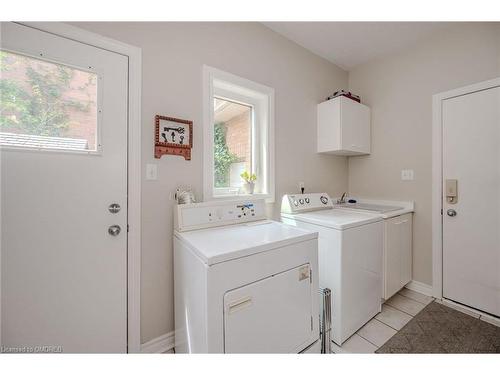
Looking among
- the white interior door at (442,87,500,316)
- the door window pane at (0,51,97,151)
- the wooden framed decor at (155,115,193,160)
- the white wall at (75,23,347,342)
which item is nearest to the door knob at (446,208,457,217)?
the white interior door at (442,87,500,316)

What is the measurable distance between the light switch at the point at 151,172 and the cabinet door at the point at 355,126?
1.84 m

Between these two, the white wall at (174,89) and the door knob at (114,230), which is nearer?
the door knob at (114,230)

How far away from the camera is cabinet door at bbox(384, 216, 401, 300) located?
1940 millimetres

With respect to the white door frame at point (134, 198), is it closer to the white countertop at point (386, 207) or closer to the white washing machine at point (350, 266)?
the white washing machine at point (350, 266)

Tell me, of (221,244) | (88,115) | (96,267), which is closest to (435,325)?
(221,244)

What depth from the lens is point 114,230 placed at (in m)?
1.31

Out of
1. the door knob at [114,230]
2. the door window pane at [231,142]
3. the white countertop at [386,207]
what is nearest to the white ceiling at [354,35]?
the door window pane at [231,142]

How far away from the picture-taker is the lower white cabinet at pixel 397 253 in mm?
1948

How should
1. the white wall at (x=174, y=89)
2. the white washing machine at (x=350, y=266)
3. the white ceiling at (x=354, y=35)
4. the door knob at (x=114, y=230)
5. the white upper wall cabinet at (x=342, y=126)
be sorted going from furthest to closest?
the white upper wall cabinet at (x=342, y=126)
the white ceiling at (x=354, y=35)
the white washing machine at (x=350, y=266)
the white wall at (x=174, y=89)
the door knob at (x=114, y=230)

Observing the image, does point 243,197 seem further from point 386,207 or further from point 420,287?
point 420,287

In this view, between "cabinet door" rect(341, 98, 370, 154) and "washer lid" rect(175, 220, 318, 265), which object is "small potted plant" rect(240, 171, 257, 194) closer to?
"washer lid" rect(175, 220, 318, 265)

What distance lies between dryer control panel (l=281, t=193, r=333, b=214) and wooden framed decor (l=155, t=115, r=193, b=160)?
1.00m

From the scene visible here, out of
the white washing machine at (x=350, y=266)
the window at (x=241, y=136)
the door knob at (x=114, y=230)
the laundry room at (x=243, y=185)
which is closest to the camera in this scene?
the laundry room at (x=243, y=185)

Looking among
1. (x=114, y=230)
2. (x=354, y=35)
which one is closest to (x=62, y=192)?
(x=114, y=230)
